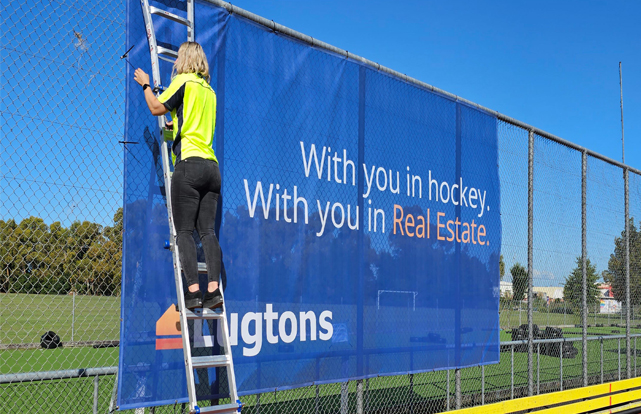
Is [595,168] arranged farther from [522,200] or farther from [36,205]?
[36,205]

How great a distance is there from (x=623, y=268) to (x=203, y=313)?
8041 millimetres

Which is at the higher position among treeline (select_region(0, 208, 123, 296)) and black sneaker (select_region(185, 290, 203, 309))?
treeline (select_region(0, 208, 123, 296))

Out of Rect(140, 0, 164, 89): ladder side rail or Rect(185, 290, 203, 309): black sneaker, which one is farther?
Rect(140, 0, 164, 89): ladder side rail

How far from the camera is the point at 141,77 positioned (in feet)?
12.4

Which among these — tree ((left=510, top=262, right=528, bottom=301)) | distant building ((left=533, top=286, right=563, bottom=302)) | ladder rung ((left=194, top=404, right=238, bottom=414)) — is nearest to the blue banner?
tree ((left=510, top=262, right=528, bottom=301))

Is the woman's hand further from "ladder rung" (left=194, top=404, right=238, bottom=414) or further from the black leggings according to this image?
"ladder rung" (left=194, top=404, right=238, bottom=414)

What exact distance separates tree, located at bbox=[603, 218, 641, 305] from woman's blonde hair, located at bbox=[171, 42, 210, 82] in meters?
7.81

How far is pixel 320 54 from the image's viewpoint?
5242 mm

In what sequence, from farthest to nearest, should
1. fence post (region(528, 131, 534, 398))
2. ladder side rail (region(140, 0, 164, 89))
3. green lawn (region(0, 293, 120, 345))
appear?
fence post (region(528, 131, 534, 398))
ladder side rail (region(140, 0, 164, 89))
green lawn (region(0, 293, 120, 345))

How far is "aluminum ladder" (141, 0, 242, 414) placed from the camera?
11.4 ft

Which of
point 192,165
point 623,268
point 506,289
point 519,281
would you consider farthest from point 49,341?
point 623,268

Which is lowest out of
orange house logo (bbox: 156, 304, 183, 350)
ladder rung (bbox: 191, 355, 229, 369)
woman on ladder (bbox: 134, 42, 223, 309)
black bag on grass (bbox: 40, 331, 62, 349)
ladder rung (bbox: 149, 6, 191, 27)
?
black bag on grass (bbox: 40, 331, 62, 349)

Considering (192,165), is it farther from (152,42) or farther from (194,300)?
(152,42)

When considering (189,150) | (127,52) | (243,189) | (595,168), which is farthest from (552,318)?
(127,52)
